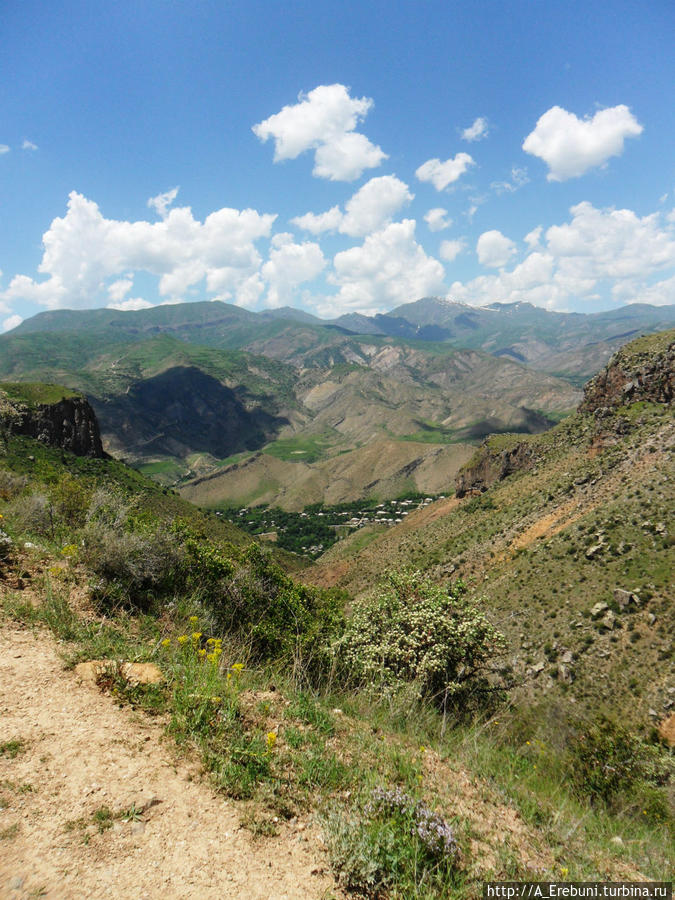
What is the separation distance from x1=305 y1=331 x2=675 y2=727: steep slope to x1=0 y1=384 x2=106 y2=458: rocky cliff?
Result: 86803 mm

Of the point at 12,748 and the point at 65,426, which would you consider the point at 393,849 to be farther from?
the point at 65,426

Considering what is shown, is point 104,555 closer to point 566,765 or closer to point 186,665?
point 186,665

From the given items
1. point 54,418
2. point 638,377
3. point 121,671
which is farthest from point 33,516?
point 54,418

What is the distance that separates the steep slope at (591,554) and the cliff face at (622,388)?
284 mm

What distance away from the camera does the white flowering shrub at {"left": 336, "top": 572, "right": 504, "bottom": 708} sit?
9883mm

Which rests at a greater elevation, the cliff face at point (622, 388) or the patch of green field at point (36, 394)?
the patch of green field at point (36, 394)

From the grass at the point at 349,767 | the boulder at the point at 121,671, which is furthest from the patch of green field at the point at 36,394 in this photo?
the grass at the point at 349,767

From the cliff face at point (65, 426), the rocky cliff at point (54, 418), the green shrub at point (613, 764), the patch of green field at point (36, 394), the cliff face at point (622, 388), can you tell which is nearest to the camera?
the green shrub at point (613, 764)

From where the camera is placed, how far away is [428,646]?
10766 mm

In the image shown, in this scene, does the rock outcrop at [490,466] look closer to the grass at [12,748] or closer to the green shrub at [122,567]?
the green shrub at [122,567]

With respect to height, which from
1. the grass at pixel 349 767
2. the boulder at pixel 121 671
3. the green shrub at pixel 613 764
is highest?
the boulder at pixel 121 671

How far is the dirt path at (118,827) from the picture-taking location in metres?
3.27

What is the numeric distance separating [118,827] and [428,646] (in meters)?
8.47

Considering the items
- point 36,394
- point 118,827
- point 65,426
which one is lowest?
point 118,827
